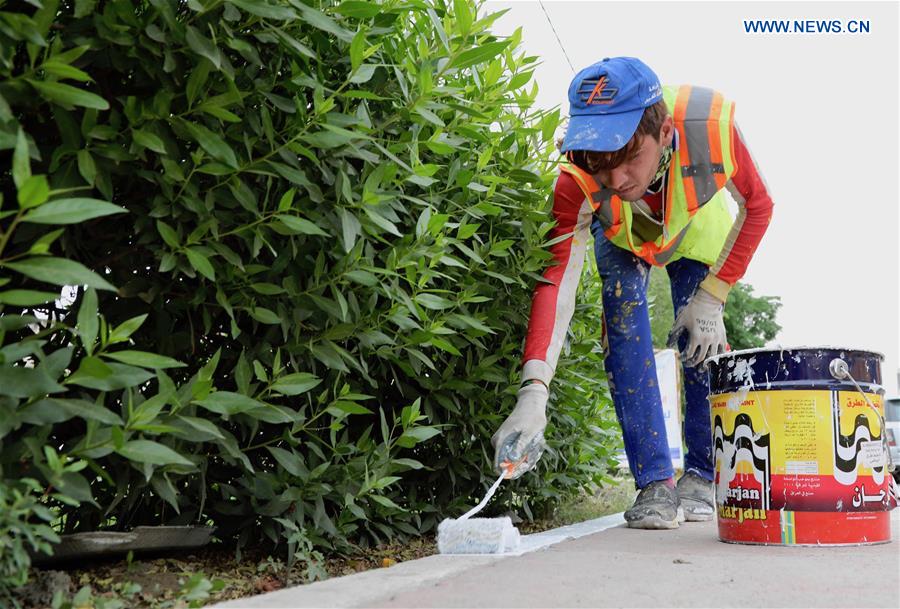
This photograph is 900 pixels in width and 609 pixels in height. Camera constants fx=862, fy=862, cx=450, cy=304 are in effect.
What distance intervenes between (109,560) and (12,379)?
983 millimetres

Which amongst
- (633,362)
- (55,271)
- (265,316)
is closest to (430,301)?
(265,316)

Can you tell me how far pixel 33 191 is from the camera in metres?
1.35

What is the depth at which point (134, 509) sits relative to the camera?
2410 mm

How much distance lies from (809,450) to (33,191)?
252cm

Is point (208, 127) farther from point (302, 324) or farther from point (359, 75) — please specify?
point (302, 324)

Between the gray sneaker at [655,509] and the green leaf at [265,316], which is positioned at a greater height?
the green leaf at [265,316]

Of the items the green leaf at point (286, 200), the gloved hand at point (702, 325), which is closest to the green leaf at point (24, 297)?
the green leaf at point (286, 200)

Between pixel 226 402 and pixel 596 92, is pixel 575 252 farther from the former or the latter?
pixel 226 402

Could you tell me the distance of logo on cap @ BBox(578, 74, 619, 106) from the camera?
10.7 ft

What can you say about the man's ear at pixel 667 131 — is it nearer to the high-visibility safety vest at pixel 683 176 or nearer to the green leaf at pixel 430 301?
the high-visibility safety vest at pixel 683 176

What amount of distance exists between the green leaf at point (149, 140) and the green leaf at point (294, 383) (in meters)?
0.60

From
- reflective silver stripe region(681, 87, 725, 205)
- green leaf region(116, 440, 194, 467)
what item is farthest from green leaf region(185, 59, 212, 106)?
reflective silver stripe region(681, 87, 725, 205)

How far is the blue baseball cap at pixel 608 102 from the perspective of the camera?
10.5 feet

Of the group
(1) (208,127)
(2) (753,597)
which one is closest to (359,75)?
(1) (208,127)
